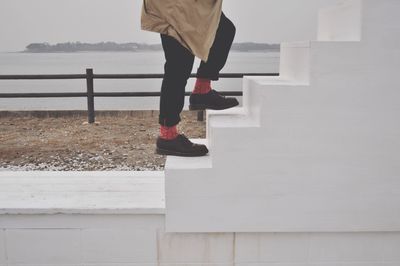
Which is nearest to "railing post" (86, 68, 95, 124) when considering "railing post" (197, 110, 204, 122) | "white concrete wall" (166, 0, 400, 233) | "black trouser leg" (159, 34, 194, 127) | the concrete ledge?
the concrete ledge

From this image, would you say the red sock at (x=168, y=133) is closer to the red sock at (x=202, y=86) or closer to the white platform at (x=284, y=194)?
the white platform at (x=284, y=194)

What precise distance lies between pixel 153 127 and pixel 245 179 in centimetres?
442

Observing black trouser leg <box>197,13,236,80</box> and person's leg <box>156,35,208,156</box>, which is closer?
person's leg <box>156,35,208,156</box>

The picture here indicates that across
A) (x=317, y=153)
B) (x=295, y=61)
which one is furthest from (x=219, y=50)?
(x=317, y=153)

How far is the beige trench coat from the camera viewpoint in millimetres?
1608

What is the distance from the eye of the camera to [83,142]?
5.09 metres

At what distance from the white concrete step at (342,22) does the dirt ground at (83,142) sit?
232 centimetres

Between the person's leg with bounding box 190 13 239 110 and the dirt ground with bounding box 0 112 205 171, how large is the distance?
2061 mm

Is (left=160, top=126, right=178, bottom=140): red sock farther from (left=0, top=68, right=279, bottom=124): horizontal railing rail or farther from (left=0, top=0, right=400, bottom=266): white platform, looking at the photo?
(left=0, top=68, right=279, bottom=124): horizontal railing rail

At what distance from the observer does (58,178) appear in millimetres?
2039

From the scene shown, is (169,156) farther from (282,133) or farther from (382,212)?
(382,212)

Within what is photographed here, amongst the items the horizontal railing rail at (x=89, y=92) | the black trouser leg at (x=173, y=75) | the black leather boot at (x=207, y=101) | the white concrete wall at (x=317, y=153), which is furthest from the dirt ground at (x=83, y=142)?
the white concrete wall at (x=317, y=153)

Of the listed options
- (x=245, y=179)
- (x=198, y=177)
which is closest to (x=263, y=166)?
(x=245, y=179)

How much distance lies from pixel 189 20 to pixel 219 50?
0.94ft
